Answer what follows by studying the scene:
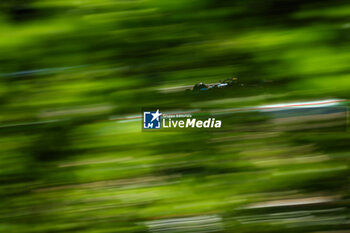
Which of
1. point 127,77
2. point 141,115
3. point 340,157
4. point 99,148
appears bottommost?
point 340,157

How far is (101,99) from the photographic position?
179 cm

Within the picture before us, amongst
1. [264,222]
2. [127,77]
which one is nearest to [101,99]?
[127,77]

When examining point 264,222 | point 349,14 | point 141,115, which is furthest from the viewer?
point 264,222

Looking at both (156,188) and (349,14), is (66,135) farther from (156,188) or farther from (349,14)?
(349,14)

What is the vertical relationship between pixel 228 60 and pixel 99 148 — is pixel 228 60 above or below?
above

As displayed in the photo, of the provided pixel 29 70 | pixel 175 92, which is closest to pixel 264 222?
pixel 175 92

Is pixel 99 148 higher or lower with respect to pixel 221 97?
lower

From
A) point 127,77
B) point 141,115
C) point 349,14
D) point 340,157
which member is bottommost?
point 340,157

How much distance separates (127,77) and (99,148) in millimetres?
370

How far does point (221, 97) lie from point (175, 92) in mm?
221

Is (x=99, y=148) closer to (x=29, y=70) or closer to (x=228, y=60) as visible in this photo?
(x=29, y=70)

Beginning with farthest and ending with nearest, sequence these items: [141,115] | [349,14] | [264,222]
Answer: [264,222]
[141,115]
[349,14]

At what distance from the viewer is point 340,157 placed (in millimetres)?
1852

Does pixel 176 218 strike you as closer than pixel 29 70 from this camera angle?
No
